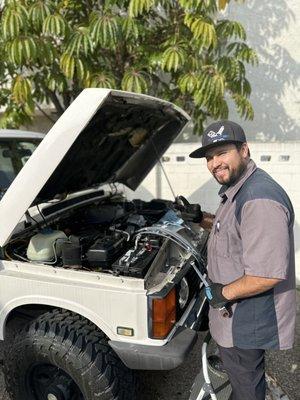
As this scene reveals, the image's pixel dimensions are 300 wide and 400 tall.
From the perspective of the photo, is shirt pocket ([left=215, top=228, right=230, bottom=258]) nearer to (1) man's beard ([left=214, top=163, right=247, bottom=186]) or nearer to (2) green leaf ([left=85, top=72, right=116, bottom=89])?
(1) man's beard ([left=214, top=163, right=247, bottom=186])

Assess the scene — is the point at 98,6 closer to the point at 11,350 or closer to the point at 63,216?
the point at 63,216

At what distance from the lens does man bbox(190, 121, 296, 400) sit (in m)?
1.58

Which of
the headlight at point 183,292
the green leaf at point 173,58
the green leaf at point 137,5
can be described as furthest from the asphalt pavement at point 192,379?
the green leaf at point 137,5

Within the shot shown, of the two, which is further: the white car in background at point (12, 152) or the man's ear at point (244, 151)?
the white car in background at point (12, 152)

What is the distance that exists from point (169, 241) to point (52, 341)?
3.18ft

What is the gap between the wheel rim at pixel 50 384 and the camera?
2.12m

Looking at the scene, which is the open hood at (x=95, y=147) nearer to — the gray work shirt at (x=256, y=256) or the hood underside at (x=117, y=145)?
the hood underside at (x=117, y=145)

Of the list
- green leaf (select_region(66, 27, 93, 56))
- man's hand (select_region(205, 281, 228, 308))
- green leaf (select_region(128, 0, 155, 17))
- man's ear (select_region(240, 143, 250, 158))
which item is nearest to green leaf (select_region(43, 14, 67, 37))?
green leaf (select_region(66, 27, 93, 56))

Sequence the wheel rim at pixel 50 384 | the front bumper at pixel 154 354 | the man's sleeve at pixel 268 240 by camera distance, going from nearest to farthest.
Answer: the man's sleeve at pixel 268 240, the front bumper at pixel 154 354, the wheel rim at pixel 50 384

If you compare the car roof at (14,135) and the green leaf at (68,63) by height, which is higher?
the green leaf at (68,63)

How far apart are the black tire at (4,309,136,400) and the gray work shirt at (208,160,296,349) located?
2.03 feet

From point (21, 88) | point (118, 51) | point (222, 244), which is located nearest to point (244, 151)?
point (222, 244)

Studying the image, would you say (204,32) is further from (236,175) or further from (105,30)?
(236,175)

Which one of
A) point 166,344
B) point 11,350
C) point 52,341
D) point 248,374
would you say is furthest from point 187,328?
point 11,350
